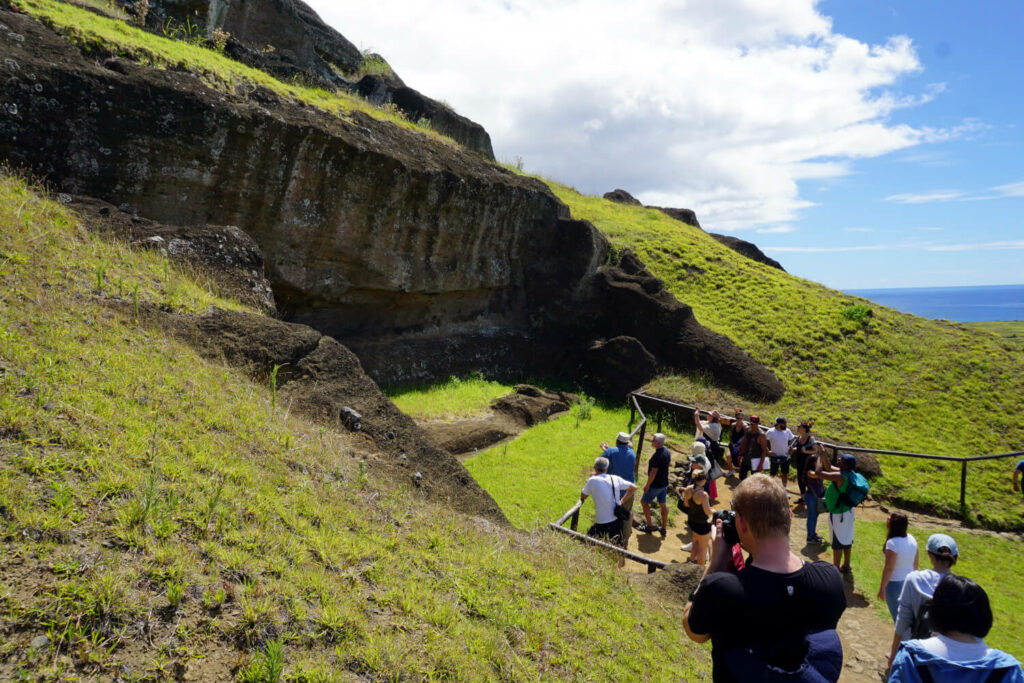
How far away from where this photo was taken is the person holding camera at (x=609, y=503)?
289 inches

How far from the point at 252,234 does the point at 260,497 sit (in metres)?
9.76

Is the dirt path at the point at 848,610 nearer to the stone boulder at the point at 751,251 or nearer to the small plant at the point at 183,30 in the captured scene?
the small plant at the point at 183,30

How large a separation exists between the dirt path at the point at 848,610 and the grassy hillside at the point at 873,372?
4445 mm

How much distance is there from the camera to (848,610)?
778cm

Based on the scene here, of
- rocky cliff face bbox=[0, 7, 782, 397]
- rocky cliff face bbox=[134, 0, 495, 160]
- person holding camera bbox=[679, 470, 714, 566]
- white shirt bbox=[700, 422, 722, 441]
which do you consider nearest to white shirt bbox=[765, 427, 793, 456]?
white shirt bbox=[700, 422, 722, 441]

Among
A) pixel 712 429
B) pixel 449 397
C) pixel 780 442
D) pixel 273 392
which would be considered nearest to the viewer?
pixel 273 392

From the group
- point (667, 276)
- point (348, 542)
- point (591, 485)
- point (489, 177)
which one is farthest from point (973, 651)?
point (667, 276)

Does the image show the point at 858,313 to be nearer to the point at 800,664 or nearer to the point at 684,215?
the point at 684,215

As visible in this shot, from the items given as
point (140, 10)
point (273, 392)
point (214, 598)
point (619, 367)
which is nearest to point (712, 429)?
point (619, 367)

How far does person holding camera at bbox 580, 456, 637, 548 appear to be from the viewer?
7332 millimetres

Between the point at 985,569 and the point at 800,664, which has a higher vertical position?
the point at 800,664

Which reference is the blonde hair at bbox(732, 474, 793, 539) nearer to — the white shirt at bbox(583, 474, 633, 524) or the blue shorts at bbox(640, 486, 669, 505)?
the white shirt at bbox(583, 474, 633, 524)

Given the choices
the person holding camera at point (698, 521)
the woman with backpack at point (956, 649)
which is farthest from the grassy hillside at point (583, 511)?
the woman with backpack at point (956, 649)

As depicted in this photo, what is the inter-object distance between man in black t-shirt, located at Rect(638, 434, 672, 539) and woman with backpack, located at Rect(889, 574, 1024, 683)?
19.4ft
